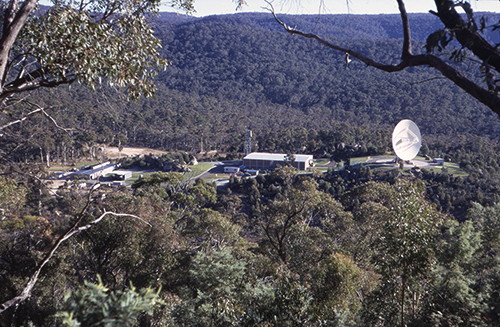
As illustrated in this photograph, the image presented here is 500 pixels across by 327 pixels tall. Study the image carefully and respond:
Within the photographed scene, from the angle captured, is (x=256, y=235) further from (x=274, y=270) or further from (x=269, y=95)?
(x=269, y=95)

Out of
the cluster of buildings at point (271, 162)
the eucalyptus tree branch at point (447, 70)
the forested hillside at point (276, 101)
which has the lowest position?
the cluster of buildings at point (271, 162)

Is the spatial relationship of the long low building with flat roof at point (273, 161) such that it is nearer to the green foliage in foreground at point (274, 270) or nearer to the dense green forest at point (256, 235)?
the dense green forest at point (256, 235)

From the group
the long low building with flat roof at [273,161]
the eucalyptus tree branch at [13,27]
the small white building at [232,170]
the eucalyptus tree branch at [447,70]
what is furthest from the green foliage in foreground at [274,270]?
the small white building at [232,170]

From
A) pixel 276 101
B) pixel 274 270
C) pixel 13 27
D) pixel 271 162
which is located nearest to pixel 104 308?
pixel 13 27

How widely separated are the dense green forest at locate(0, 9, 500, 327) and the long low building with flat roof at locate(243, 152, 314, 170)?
138 inches

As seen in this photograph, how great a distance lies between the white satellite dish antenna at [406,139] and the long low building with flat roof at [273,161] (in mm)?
11974

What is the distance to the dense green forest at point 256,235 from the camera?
425 cm

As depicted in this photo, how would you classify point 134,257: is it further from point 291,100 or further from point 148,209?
point 291,100

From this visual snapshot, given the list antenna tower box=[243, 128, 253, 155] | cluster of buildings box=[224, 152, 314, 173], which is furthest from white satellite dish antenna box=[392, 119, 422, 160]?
antenna tower box=[243, 128, 253, 155]

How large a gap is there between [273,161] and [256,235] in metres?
14.7

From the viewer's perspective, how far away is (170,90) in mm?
63844

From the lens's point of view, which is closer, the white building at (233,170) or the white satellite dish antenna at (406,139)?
the white satellite dish antenna at (406,139)

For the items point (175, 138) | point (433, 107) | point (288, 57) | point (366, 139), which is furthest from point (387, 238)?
point (288, 57)

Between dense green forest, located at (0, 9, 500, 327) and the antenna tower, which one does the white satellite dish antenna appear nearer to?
dense green forest, located at (0, 9, 500, 327)
